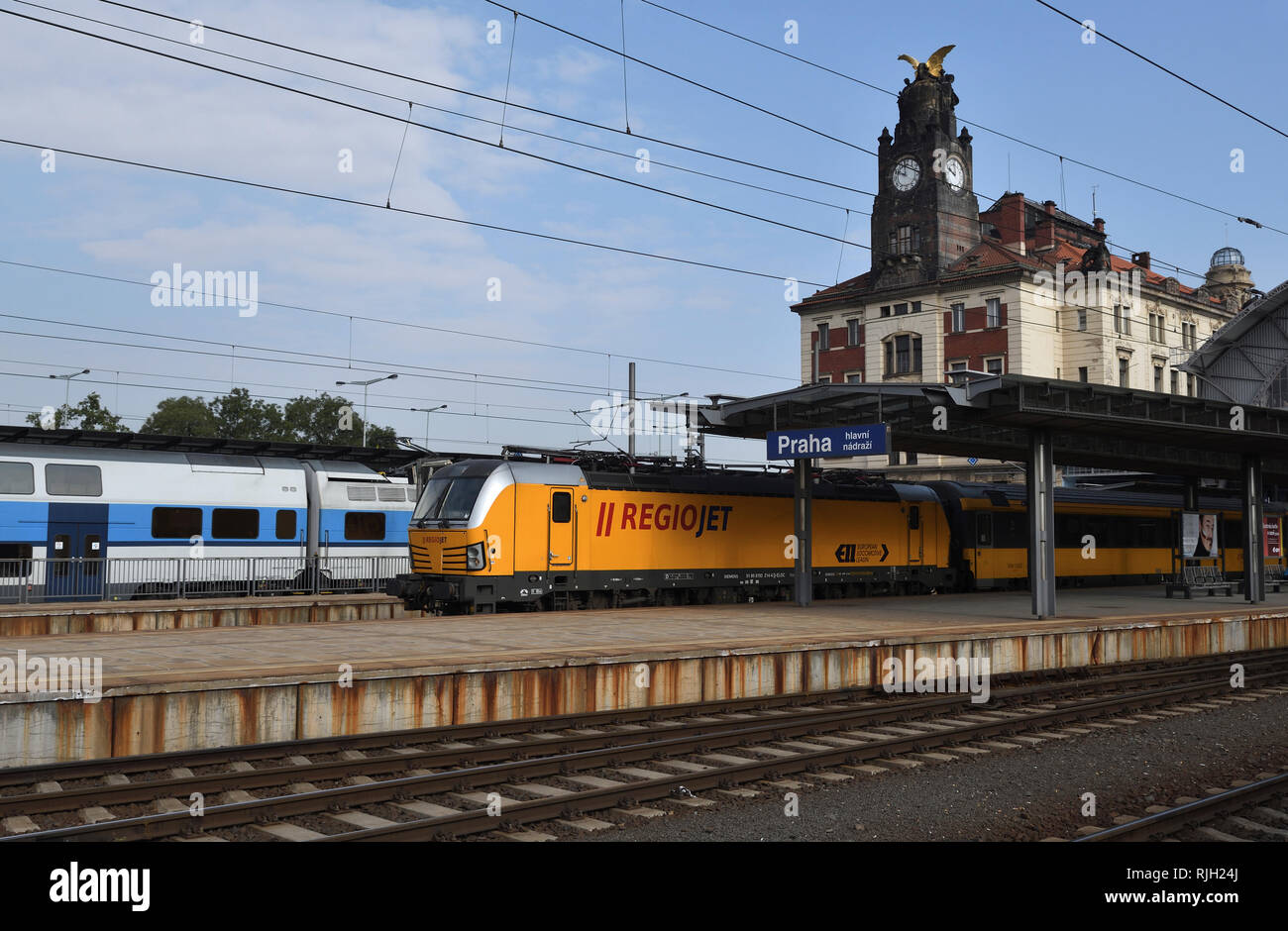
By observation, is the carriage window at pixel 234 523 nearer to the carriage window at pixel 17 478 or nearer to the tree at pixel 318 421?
the carriage window at pixel 17 478

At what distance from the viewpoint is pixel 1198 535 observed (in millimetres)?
27453

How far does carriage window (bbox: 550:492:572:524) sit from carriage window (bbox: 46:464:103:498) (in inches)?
441

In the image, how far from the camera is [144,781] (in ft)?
29.7

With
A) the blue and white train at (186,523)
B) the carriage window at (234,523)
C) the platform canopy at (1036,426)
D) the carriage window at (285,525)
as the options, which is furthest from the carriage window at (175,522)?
the platform canopy at (1036,426)

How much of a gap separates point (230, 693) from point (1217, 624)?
64.4 feet

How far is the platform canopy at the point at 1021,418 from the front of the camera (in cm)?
1997

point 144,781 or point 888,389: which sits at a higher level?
point 888,389

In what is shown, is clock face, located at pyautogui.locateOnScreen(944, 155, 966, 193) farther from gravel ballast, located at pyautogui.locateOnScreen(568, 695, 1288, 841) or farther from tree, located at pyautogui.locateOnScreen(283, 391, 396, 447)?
gravel ballast, located at pyautogui.locateOnScreen(568, 695, 1288, 841)

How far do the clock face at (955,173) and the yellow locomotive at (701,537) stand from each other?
32.6 meters

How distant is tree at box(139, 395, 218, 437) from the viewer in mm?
76500

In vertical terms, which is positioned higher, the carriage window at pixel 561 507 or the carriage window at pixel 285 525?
the carriage window at pixel 561 507

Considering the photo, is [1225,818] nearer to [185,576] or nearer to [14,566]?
[185,576]
